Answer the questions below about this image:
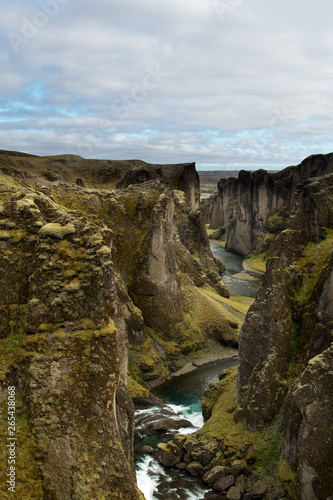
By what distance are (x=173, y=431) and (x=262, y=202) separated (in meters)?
83.0

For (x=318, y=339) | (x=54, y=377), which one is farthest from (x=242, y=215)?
(x=54, y=377)

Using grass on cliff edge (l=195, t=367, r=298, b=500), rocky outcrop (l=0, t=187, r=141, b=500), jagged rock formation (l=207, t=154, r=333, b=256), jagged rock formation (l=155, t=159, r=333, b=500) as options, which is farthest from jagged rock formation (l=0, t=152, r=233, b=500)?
jagged rock formation (l=207, t=154, r=333, b=256)

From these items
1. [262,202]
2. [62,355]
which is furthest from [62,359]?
[262,202]

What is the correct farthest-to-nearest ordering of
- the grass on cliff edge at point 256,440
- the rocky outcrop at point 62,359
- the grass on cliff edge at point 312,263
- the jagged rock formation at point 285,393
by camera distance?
1. the grass on cliff edge at point 312,263
2. the grass on cliff edge at point 256,440
3. the jagged rock formation at point 285,393
4. the rocky outcrop at point 62,359

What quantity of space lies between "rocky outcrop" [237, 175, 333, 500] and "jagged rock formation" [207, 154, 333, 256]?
7035 centimetres

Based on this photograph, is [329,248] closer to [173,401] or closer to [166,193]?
[173,401]

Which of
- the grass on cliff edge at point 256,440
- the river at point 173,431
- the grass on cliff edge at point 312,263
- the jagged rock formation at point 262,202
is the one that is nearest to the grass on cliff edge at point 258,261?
the jagged rock formation at point 262,202

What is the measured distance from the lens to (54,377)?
15484 millimetres

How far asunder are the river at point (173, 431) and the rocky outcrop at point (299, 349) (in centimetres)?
498

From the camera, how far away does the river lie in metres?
23.4

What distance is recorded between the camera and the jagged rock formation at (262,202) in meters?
96.1

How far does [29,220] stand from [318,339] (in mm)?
15807

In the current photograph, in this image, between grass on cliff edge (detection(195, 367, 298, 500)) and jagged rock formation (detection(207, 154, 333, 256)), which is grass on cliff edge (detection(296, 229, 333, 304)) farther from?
jagged rock formation (detection(207, 154, 333, 256))

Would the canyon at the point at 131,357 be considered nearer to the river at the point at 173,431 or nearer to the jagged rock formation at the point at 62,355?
the jagged rock formation at the point at 62,355
